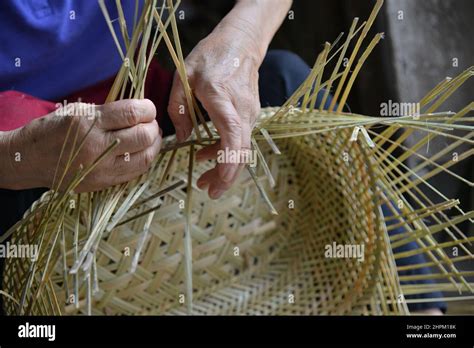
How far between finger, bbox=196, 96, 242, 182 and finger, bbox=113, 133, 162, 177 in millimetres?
77

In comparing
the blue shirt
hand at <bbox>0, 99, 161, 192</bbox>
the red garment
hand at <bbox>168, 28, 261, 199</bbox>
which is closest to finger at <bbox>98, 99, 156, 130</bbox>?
hand at <bbox>0, 99, 161, 192</bbox>

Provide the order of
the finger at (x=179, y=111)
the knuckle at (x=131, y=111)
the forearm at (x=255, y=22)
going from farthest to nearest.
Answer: the forearm at (x=255, y=22) < the finger at (x=179, y=111) < the knuckle at (x=131, y=111)

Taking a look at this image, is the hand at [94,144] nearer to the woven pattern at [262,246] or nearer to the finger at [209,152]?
the finger at [209,152]

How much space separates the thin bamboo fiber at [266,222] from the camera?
825mm

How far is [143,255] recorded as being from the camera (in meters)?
1.16

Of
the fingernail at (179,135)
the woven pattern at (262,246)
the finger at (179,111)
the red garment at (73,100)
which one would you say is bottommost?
the woven pattern at (262,246)

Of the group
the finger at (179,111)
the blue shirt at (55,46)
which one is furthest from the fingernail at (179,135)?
the blue shirt at (55,46)

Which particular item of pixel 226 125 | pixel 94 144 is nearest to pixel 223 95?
pixel 226 125

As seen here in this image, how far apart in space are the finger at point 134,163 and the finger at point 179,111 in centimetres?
6

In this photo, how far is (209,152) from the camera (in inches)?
35.1

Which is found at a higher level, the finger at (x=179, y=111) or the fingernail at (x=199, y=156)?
the finger at (x=179, y=111)

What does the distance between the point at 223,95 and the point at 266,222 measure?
1.61ft

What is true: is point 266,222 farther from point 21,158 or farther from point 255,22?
point 21,158
